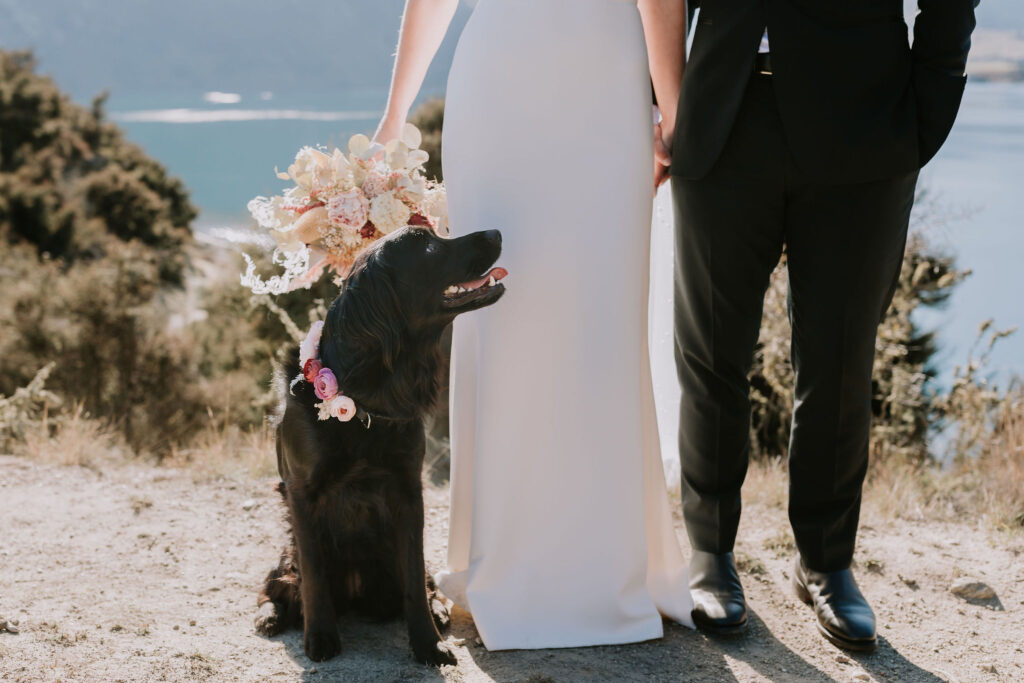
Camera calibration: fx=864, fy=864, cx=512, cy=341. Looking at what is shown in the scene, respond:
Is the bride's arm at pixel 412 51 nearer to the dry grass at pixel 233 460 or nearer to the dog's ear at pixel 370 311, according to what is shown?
the dog's ear at pixel 370 311

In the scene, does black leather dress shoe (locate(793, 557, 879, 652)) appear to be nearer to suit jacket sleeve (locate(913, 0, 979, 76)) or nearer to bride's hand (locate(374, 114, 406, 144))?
suit jacket sleeve (locate(913, 0, 979, 76))

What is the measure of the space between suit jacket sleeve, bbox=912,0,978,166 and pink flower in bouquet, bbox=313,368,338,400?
5.49 feet

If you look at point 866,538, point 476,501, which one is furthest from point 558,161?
point 866,538

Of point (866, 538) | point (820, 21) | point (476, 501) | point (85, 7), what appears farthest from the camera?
point (85, 7)

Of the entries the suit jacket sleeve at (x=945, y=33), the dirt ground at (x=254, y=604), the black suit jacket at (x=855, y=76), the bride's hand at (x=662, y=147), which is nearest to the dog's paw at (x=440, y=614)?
the dirt ground at (x=254, y=604)

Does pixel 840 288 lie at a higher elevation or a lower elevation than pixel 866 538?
higher

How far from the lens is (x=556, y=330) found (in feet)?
8.41

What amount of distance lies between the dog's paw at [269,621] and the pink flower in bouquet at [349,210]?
1202 mm

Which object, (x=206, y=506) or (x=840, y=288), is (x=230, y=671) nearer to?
(x=206, y=506)

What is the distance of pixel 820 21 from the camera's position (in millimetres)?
2260

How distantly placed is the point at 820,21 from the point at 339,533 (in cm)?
193

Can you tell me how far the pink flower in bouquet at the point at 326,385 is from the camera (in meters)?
2.19

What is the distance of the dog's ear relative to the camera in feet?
7.21

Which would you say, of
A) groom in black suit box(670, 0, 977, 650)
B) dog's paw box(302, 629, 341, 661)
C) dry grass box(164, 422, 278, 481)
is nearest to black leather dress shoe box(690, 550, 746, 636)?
→ groom in black suit box(670, 0, 977, 650)
